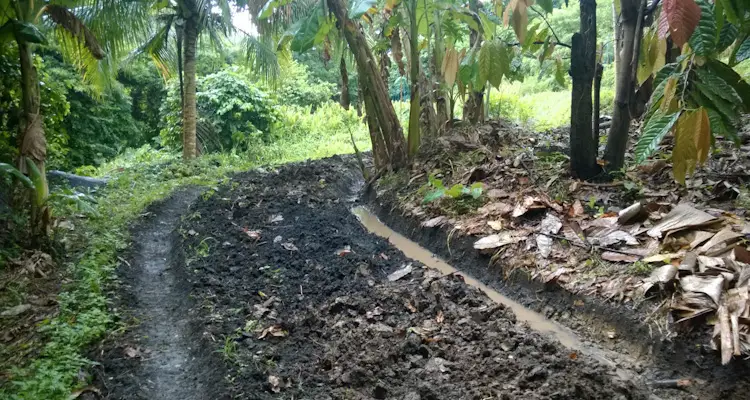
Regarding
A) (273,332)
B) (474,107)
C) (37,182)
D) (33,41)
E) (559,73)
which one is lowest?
(273,332)

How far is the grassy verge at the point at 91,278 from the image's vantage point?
2.75 meters

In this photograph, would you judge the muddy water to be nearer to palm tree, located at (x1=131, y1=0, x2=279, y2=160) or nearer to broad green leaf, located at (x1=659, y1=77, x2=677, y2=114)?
broad green leaf, located at (x1=659, y1=77, x2=677, y2=114)

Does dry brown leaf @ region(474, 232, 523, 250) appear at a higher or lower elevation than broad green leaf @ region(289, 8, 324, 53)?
lower

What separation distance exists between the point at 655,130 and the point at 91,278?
4.06 meters

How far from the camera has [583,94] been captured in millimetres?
4777

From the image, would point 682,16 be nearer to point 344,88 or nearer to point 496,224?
point 496,224

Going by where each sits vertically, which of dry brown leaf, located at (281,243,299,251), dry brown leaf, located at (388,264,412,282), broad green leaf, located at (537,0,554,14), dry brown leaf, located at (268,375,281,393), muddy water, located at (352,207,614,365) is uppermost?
broad green leaf, located at (537,0,554,14)

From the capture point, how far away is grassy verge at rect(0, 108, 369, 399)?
108 inches

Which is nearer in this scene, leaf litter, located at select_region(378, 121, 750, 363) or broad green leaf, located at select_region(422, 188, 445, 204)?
leaf litter, located at select_region(378, 121, 750, 363)

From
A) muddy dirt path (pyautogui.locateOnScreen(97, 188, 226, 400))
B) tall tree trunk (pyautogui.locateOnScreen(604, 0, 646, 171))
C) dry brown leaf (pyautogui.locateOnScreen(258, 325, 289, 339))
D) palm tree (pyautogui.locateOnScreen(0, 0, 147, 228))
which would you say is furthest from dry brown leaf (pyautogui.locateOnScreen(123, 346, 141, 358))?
tall tree trunk (pyautogui.locateOnScreen(604, 0, 646, 171))

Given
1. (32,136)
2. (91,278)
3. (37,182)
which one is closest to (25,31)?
(32,136)

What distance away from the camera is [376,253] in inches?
190

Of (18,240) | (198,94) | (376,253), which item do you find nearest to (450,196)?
(376,253)

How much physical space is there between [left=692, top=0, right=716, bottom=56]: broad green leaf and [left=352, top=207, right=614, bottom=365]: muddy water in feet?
6.23
